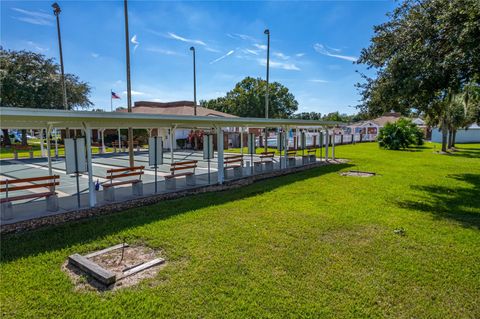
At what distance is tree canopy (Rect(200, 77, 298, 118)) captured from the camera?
5178 cm

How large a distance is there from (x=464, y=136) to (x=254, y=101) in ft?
102

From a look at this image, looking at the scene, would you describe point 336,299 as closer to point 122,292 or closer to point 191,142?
point 122,292

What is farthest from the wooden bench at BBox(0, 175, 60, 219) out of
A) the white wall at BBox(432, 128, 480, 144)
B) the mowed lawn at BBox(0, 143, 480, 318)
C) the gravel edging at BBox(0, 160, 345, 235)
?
the white wall at BBox(432, 128, 480, 144)

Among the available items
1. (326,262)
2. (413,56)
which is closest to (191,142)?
(413,56)

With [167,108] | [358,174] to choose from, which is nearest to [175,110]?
[167,108]

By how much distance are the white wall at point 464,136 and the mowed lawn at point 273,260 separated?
36.4m

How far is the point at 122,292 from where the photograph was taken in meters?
3.60

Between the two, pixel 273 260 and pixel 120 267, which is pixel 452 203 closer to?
pixel 273 260

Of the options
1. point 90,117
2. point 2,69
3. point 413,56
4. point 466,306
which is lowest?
point 466,306

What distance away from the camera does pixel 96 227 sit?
5.83 metres

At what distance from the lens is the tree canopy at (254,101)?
170 ft

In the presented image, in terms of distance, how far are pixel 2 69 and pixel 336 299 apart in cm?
3708

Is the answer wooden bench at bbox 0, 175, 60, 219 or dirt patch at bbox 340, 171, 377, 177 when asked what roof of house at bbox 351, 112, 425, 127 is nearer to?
dirt patch at bbox 340, 171, 377, 177

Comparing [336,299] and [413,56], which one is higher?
[413,56]
